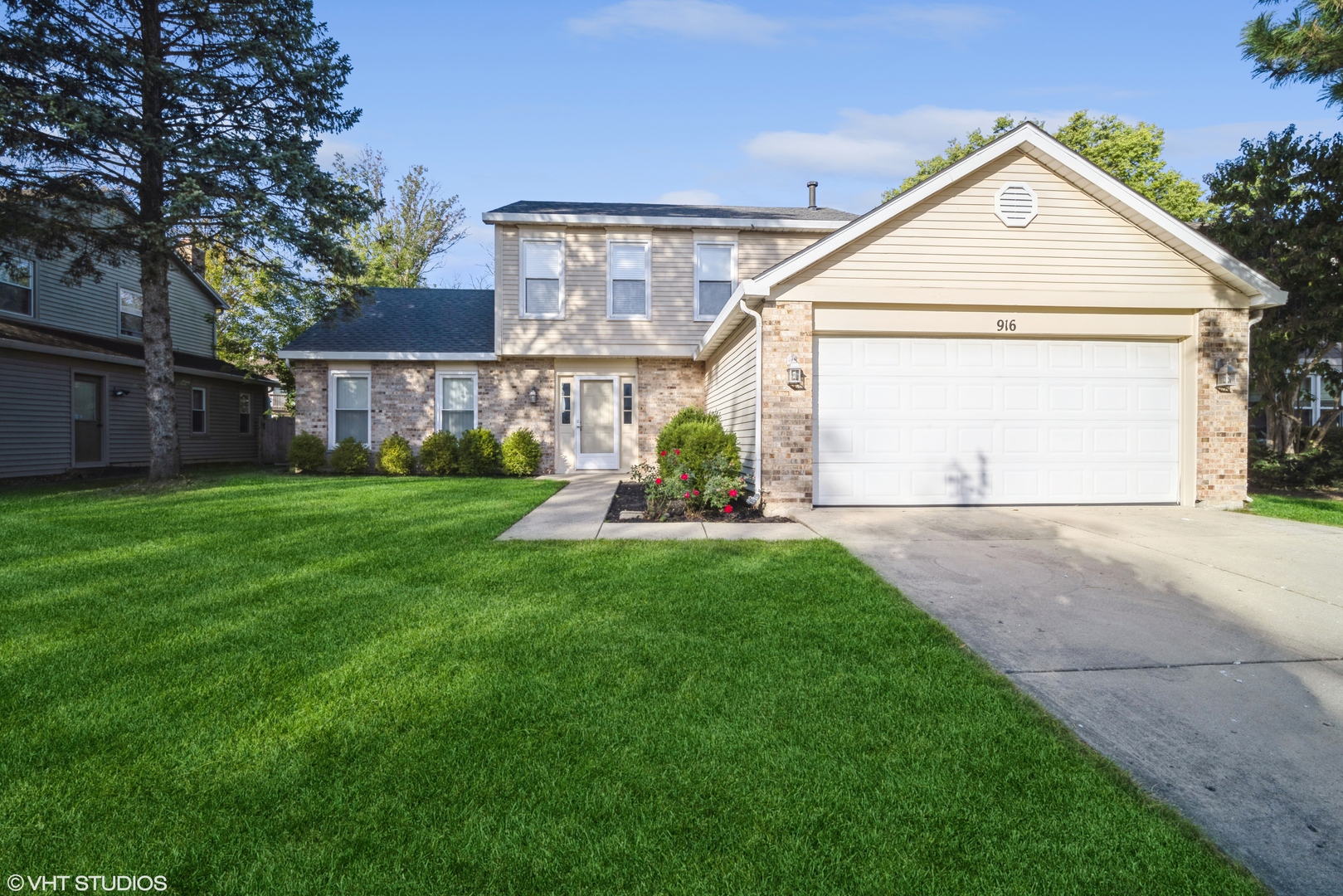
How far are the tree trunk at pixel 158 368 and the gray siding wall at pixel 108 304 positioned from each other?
1.69m

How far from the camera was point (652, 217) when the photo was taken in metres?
13.2

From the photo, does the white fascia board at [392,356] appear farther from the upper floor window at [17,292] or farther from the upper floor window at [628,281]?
the upper floor window at [17,292]

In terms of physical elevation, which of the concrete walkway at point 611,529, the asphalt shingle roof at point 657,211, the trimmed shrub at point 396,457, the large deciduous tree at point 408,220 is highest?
the large deciduous tree at point 408,220

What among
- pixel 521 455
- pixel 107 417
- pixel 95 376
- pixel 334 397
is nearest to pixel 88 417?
pixel 107 417

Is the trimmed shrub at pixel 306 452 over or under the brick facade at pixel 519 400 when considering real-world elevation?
under

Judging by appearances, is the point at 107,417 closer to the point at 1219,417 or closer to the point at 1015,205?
the point at 1015,205

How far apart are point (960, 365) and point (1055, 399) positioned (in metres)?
1.40

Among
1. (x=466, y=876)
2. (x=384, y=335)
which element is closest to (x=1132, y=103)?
(x=384, y=335)

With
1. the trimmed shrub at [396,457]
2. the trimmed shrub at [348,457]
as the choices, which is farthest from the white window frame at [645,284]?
the trimmed shrub at [348,457]

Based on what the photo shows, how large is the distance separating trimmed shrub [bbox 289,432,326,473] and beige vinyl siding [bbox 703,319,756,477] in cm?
877

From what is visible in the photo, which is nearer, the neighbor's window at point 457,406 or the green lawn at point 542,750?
the green lawn at point 542,750

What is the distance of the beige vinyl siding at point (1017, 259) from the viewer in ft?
26.9

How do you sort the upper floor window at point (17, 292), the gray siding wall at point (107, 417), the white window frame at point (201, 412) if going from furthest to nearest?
the white window frame at point (201, 412) < the upper floor window at point (17, 292) < the gray siding wall at point (107, 417)

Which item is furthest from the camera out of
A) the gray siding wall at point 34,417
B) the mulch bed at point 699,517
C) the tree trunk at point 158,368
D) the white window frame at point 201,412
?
the white window frame at point 201,412
